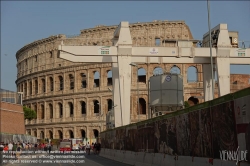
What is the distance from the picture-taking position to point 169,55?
42.7 meters

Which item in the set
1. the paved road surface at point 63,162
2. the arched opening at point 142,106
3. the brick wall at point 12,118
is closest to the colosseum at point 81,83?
the arched opening at point 142,106

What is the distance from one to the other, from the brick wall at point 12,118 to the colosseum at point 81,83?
16.0 metres

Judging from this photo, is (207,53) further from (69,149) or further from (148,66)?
(148,66)

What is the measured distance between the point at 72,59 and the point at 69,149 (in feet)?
70.1

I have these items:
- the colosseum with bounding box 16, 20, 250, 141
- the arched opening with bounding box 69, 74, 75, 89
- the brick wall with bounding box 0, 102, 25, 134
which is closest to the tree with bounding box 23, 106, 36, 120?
the colosseum with bounding box 16, 20, 250, 141

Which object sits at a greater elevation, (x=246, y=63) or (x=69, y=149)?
(x=246, y=63)

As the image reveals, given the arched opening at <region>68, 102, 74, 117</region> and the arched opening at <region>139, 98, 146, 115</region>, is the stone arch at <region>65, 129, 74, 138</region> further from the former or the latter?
the arched opening at <region>139, 98, 146, 115</region>

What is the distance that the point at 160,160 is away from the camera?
21.7 metres

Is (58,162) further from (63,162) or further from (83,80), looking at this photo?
(83,80)

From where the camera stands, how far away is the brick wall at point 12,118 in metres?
65.9

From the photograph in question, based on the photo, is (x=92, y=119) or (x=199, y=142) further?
(x=92, y=119)

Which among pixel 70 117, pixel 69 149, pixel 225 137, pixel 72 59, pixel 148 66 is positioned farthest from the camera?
pixel 70 117

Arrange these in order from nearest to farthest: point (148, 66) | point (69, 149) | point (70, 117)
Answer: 1. point (69, 149)
2. point (148, 66)
3. point (70, 117)

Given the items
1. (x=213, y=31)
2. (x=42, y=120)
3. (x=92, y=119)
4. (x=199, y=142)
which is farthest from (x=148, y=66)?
(x=199, y=142)
